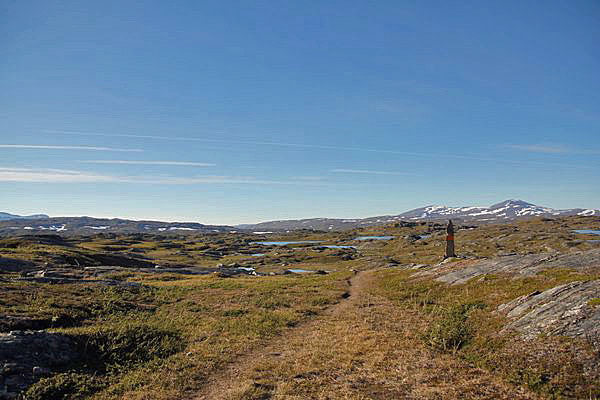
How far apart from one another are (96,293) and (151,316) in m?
8.45

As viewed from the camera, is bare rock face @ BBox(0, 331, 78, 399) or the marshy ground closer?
bare rock face @ BBox(0, 331, 78, 399)

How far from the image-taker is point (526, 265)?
28.2 metres

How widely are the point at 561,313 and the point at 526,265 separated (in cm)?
1559

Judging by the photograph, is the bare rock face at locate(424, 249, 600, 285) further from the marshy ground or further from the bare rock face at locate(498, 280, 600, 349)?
the bare rock face at locate(498, 280, 600, 349)

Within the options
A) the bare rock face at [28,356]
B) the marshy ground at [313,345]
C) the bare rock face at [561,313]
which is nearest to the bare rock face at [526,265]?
the marshy ground at [313,345]

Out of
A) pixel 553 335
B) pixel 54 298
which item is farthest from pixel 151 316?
pixel 553 335

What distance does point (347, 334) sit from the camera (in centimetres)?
1977

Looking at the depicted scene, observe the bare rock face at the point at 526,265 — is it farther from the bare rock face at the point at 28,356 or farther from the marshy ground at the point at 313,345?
the bare rock face at the point at 28,356

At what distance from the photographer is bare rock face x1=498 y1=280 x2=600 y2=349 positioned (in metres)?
13.2

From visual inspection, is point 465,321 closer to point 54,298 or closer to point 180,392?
point 180,392

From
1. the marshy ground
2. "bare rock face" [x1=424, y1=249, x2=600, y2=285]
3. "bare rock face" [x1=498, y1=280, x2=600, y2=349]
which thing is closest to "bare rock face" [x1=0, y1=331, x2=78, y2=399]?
the marshy ground

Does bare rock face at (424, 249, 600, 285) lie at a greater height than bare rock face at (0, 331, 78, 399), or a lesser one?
greater

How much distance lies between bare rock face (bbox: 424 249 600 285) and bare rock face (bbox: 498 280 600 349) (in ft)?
28.1

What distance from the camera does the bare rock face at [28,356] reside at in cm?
1185
